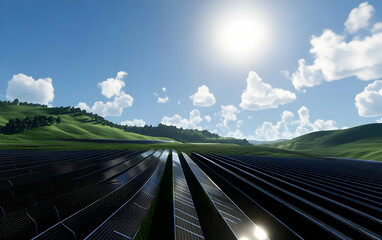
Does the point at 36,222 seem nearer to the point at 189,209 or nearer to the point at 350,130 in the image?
the point at 189,209

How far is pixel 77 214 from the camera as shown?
7852 mm

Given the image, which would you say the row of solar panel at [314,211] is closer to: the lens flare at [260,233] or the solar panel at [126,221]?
the lens flare at [260,233]

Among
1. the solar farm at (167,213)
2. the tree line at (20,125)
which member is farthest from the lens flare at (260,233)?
the tree line at (20,125)

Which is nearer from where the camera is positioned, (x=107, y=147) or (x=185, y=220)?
(x=185, y=220)

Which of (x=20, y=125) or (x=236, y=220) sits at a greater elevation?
(x=236, y=220)

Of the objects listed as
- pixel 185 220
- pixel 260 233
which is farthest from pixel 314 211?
pixel 185 220

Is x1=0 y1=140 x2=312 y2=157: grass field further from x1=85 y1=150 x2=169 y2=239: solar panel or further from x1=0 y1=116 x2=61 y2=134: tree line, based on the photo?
x1=0 y1=116 x2=61 y2=134: tree line

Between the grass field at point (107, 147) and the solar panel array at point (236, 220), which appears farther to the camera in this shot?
the grass field at point (107, 147)

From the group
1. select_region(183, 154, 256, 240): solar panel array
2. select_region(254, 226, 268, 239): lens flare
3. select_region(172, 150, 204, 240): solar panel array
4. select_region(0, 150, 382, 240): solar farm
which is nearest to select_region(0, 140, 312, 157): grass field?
select_region(0, 150, 382, 240): solar farm

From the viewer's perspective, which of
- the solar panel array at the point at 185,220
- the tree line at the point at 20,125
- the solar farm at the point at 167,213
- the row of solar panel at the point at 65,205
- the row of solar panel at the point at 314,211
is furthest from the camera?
the tree line at the point at 20,125

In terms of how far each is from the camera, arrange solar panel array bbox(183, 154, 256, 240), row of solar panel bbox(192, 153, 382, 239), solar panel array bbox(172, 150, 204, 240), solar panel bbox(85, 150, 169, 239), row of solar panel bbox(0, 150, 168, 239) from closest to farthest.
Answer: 1. row of solar panel bbox(0, 150, 168, 239)
2. solar panel bbox(85, 150, 169, 239)
3. solar panel array bbox(172, 150, 204, 240)
4. row of solar panel bbox(192, 153, 382, 239)
5. solar panel array bbox(183, 154, 256, 240)

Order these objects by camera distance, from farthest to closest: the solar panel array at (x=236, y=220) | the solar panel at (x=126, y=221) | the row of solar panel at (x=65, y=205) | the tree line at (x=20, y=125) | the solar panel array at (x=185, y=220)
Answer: the tree line at (x=20, y=125) → the solar panel array at (x=236, y=220) → the solar panel array at (x=185, y=220) → the solar panel at (x=126, y=221) → the row of solar panel at (x=65, y=205)

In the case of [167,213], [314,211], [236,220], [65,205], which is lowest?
[167,213]

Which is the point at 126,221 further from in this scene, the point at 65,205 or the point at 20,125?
the point at 20,125
